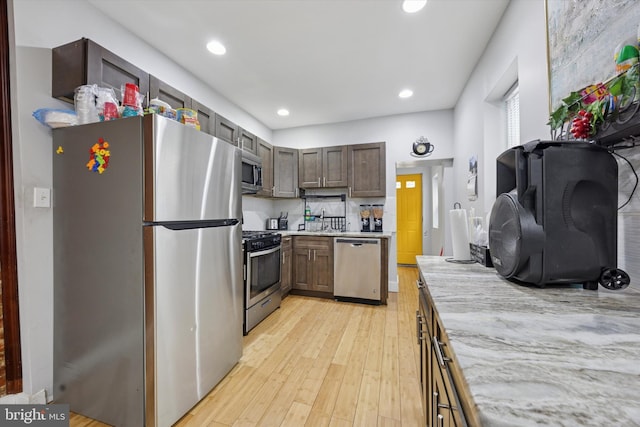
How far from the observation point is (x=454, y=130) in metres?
3.51

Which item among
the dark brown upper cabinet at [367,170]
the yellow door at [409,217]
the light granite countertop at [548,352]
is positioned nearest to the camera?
the light granite countertop at [548,352]

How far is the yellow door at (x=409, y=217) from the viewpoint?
18.8 feet

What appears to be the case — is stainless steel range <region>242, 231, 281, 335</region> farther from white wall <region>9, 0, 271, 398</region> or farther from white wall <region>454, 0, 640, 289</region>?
white wall <region>454, 0, 640, 289</region>

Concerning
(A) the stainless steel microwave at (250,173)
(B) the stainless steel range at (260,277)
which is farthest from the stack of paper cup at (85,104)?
(B) the stainless steel range at (260,277)

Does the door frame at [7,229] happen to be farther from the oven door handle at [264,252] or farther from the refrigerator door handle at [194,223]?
the oven door handle at [264,252]

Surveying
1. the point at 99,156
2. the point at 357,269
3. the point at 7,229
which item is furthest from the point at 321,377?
the point at 7,229

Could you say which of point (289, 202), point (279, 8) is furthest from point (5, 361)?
point (289, 202)

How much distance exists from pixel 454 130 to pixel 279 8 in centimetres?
283

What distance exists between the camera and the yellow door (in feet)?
18.8

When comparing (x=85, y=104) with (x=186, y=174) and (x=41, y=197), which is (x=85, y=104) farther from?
(x=186, y=174)

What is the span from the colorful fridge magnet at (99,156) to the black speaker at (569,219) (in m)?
1.97

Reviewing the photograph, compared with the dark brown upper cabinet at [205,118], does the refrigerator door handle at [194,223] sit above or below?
below

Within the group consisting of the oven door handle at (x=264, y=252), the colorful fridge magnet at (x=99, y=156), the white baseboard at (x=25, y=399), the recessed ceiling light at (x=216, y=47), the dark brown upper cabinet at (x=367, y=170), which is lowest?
the white baseboard at (x=25, y=399)

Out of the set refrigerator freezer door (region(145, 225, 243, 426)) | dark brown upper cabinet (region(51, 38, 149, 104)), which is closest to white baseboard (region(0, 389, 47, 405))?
refrigerator freezer door (region(145, 225, 243, 426))
